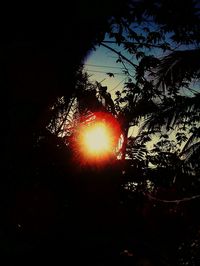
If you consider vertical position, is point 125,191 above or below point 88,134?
below

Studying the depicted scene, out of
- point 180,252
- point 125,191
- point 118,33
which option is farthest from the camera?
point 180,252

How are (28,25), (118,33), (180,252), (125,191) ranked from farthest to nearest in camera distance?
(180,252) → (125,191) → (118,33) → (28,25)

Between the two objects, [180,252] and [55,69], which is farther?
[180,252]

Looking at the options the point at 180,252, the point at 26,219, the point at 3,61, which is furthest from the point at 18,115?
the point at 180,252

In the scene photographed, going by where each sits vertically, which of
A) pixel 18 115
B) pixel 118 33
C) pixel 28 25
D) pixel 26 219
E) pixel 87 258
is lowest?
pixel 87 258

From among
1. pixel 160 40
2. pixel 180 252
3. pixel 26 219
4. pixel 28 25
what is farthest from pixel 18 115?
pixel 180 252

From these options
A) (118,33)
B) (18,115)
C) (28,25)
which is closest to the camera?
(28,25)

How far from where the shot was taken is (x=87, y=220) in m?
5.17

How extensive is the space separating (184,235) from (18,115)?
5.12 m

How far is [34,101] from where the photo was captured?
239cm

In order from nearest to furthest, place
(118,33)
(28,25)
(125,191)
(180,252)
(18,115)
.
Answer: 1. (28,25)
2. (18,115)
3. (118,33)
4. (125,191)
5. (180,252)

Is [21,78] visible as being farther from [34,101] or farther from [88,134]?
[88,134]

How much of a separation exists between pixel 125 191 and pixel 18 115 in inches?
137

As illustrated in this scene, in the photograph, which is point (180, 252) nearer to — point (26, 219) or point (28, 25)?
point (26, 219)
